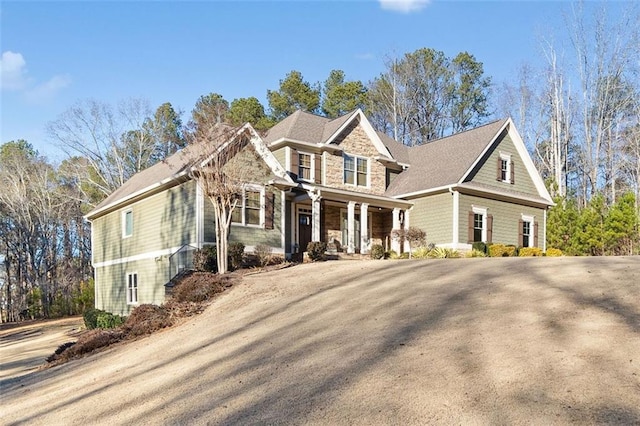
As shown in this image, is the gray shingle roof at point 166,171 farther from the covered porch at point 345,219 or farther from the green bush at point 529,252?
the green bush at point 529,252

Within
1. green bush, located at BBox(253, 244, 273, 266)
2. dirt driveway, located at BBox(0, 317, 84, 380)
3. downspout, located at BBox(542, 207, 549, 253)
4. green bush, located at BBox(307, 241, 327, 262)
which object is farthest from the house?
dirt driveway, located at BBox(0, 317, 84, 380)

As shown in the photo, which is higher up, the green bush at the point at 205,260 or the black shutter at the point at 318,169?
the black shutter at the point at 318,169

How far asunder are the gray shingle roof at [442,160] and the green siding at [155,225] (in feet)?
32.5

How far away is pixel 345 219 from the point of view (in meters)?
24.2

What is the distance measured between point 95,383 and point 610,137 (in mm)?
35435

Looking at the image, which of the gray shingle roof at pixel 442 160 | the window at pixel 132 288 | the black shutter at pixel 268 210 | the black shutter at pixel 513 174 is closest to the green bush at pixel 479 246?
the gray shingle roof at pixel 442 160

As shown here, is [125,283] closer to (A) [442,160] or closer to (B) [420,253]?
(B) [420,253]

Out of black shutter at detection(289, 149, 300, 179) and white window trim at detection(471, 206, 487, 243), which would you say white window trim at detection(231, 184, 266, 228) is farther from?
white window trim at detection(471, 206, 487, 243)

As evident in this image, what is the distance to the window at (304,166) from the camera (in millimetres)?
22984

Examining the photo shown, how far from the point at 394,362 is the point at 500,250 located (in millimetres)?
17408

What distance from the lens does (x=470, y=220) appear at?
75.1 ft

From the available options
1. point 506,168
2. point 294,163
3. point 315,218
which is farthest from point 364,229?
point 506,168

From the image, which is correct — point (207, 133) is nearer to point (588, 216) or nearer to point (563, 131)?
point (588, 216)

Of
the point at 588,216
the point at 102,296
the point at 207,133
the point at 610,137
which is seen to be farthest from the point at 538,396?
the point at 610,137
